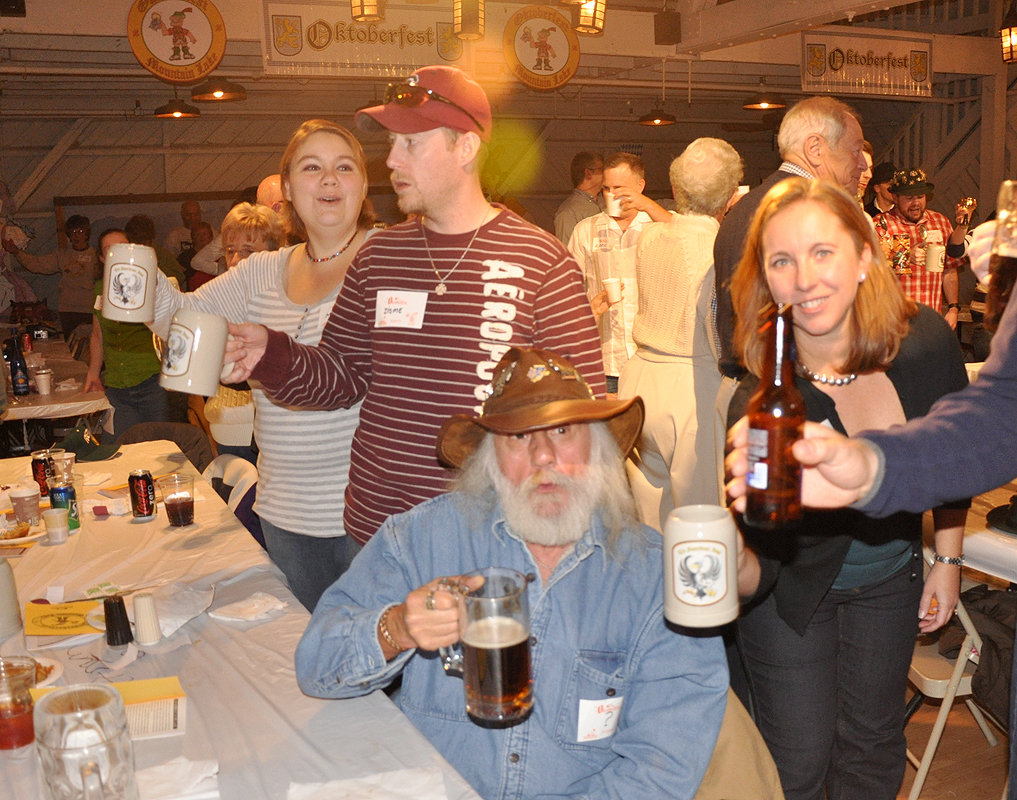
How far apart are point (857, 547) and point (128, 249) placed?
180 centimetres

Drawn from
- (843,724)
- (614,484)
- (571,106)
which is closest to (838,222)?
(614,484)

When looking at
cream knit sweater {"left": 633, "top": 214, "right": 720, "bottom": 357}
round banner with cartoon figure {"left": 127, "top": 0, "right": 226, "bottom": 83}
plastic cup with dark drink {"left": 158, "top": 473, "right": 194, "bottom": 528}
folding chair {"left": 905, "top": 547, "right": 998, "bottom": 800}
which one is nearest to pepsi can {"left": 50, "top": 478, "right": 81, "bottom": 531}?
plastic cup with dark drink {"left": 158, "top": 473, "right": 194, "bottom": 528}

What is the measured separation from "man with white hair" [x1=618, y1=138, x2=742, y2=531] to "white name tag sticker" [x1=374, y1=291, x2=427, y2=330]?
6.02 feet

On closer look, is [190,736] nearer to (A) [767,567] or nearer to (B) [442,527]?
(B) [442,527]

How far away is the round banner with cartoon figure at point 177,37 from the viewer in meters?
6.73

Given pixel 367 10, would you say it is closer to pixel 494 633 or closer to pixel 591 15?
pixel 591 15

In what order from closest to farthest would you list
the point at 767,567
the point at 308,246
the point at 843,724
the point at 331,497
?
the point at 767,567, the point at 843,724, the point at 331,497, the point at 308,246

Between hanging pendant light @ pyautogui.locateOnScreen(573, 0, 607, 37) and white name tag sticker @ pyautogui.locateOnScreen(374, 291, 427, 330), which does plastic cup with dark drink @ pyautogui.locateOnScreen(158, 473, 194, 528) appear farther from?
hanging pendant light @ pyautogui.locateOnScreen(573, 0, 607, 37)

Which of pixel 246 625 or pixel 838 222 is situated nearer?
pixel 838 222

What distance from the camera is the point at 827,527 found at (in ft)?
6.55

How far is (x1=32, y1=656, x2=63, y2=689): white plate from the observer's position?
6.00 feet

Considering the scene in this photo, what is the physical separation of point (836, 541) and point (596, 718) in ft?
2.27

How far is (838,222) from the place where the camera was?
1.88 meters

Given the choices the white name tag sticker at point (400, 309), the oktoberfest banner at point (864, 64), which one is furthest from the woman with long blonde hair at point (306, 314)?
the oktoberfest banner at point (864, 64)
